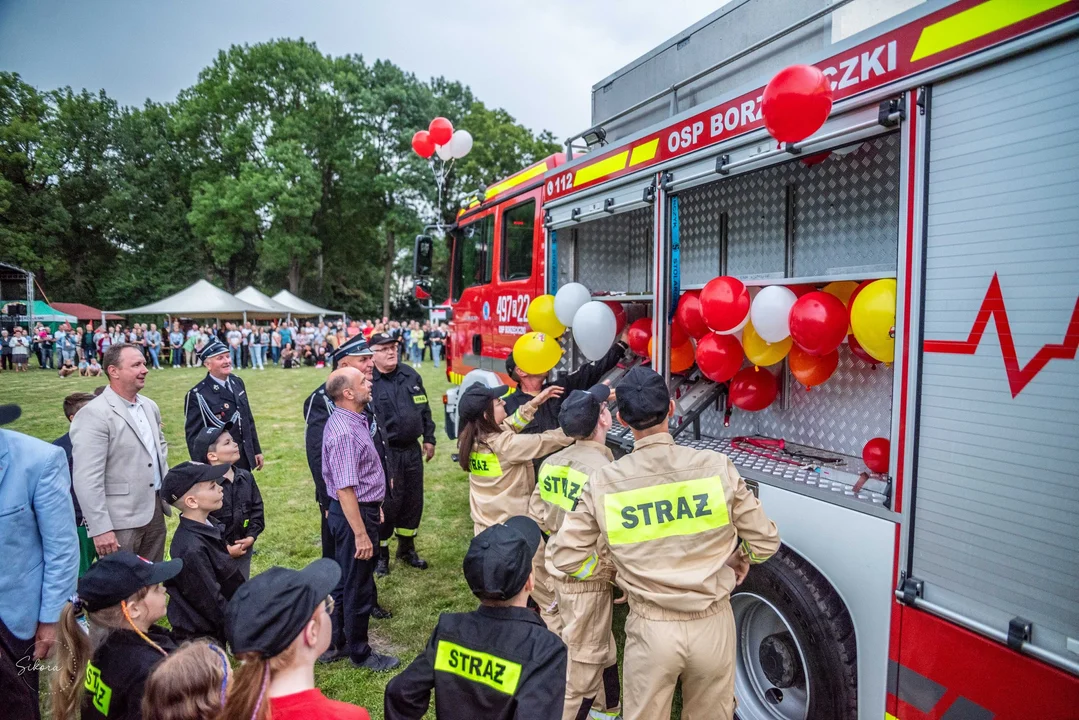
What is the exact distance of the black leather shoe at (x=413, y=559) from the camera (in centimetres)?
521

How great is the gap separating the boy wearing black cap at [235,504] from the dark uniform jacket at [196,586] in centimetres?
58

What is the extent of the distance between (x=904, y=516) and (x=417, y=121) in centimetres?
3644

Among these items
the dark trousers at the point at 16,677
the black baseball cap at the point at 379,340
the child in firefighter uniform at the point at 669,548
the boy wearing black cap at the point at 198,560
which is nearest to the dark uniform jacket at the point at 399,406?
the black baseball cap at the point at 379,340

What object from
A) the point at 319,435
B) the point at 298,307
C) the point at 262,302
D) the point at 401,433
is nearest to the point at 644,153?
the point at 401,433

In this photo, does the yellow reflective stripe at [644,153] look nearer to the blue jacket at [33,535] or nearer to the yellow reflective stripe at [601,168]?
the yellow reflective stripe at [601,168]

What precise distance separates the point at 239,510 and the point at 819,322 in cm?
328

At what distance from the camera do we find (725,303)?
123 inches

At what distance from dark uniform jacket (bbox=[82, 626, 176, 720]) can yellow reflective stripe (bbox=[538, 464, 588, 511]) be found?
1.70m

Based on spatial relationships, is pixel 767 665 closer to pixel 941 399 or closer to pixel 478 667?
Result: pixel 941 399

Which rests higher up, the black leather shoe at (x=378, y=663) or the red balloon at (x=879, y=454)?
the red balloon at (x=879, y=454)

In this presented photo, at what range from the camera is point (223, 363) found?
4953mm

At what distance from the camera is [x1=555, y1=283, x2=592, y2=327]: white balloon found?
445cm

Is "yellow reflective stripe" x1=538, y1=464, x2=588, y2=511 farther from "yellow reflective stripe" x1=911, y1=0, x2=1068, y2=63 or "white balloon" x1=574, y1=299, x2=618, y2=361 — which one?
"yellow reflective stripe" x1=911, y1=0, x2=1068, y2=63

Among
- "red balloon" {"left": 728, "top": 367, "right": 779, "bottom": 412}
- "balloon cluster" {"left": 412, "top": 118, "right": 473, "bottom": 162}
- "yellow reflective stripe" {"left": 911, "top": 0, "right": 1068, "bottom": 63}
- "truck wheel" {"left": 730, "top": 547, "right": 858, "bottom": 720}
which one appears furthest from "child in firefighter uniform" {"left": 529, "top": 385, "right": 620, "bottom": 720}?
"balloon cluster" {"left": 412, "top": 118, "right": 473, "bottom": 162}
